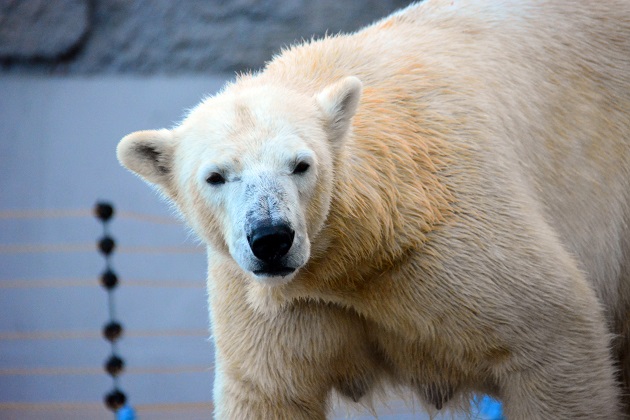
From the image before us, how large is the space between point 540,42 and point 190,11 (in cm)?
253

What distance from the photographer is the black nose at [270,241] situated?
80.6 inches

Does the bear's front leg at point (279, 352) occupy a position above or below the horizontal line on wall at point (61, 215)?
above

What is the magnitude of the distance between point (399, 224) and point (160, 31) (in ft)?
9.77

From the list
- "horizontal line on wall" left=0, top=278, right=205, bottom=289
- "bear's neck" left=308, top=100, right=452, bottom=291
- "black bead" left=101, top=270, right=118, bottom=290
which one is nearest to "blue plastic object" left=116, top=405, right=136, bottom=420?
"black bead" left=101, top=270, right=118, bottom=290

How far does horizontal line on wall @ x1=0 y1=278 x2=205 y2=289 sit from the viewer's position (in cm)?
486

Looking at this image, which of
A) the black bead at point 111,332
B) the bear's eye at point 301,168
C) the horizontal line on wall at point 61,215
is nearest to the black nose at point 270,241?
the bear's eye at point 301,168

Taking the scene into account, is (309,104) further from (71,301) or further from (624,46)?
(71,301)

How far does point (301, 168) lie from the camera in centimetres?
221

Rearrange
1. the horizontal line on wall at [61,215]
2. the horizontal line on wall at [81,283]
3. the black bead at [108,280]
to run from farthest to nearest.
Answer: the horizontal line on wall at [81,283]
the horizontal line on wall at [61,215]
the black bead at [108,280]

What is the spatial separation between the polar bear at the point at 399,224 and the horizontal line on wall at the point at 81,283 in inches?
91.2

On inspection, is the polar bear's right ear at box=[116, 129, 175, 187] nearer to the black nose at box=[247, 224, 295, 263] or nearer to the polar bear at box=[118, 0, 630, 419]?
the polar bear at box=[118, 0, 630, 419]

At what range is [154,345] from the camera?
5172 mm

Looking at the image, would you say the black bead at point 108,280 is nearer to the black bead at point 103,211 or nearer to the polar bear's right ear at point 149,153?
the black bead at point 103,211

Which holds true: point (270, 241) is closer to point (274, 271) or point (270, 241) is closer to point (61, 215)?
point (274, 271)
